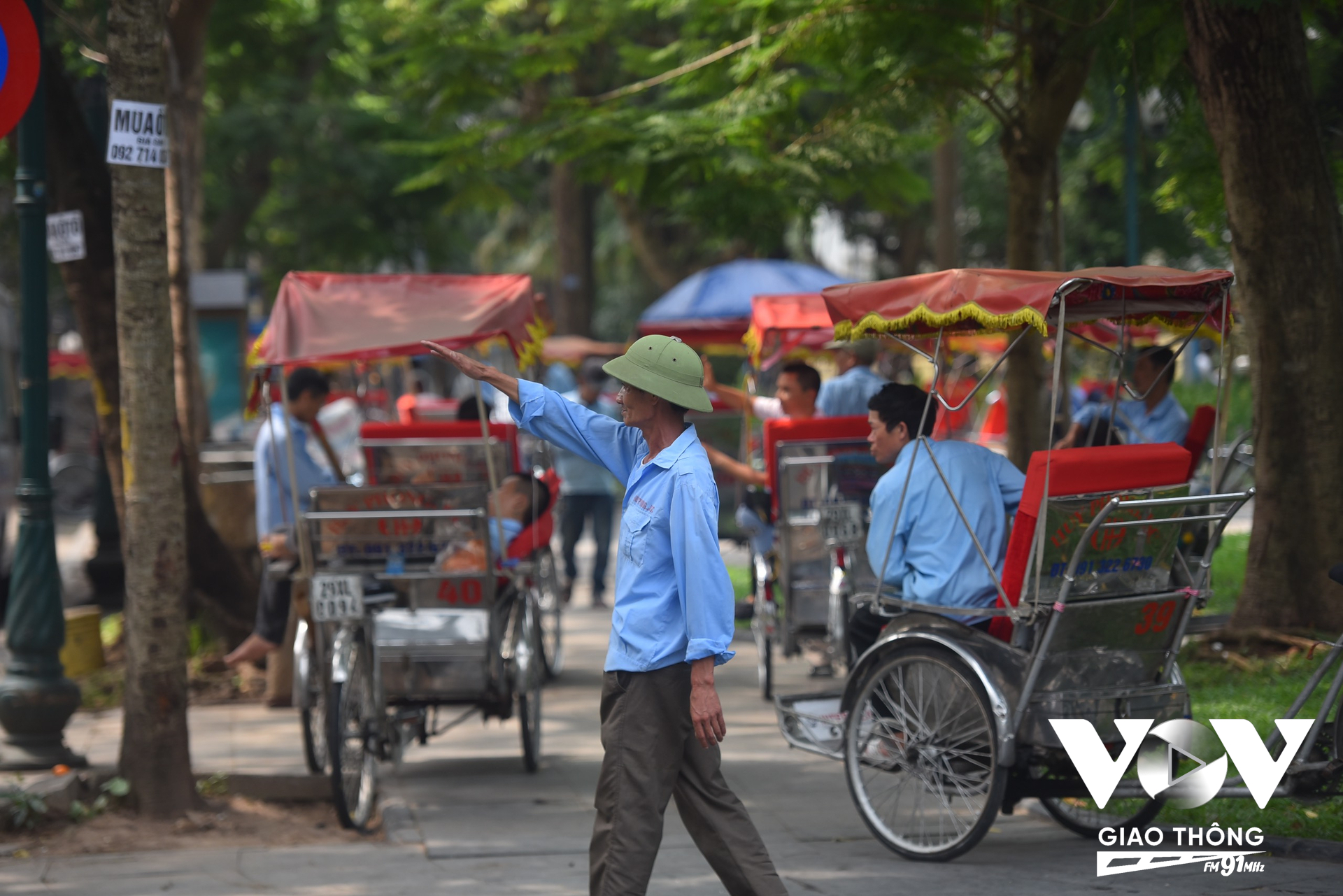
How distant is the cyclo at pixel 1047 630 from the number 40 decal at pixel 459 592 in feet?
6.63

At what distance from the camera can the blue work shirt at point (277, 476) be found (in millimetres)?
7840

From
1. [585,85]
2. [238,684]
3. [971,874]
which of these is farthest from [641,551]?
[585,85]

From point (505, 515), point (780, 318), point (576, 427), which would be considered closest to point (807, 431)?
point (780, 318)

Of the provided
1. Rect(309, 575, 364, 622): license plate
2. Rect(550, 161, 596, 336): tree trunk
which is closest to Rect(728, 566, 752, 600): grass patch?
Rect(309, 575, 364, 622): license plate

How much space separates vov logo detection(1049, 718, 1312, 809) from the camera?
498 centimetres

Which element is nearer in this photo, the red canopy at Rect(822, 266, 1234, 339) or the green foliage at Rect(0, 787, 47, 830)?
the red canopy at Rect(822, 266, 1234, 339)

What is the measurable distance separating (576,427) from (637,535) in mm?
468

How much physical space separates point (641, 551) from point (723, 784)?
739 mm

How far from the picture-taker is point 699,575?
159 inches

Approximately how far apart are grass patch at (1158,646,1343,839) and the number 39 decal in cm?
56

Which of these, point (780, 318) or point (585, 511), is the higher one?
point (780, 318)

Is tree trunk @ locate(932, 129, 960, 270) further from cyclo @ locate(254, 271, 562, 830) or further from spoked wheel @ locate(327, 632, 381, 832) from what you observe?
spoked wheel @ locate(327, 632, 381, 832)

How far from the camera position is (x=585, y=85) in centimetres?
2148

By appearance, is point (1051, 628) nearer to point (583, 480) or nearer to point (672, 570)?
point (672, 570)
